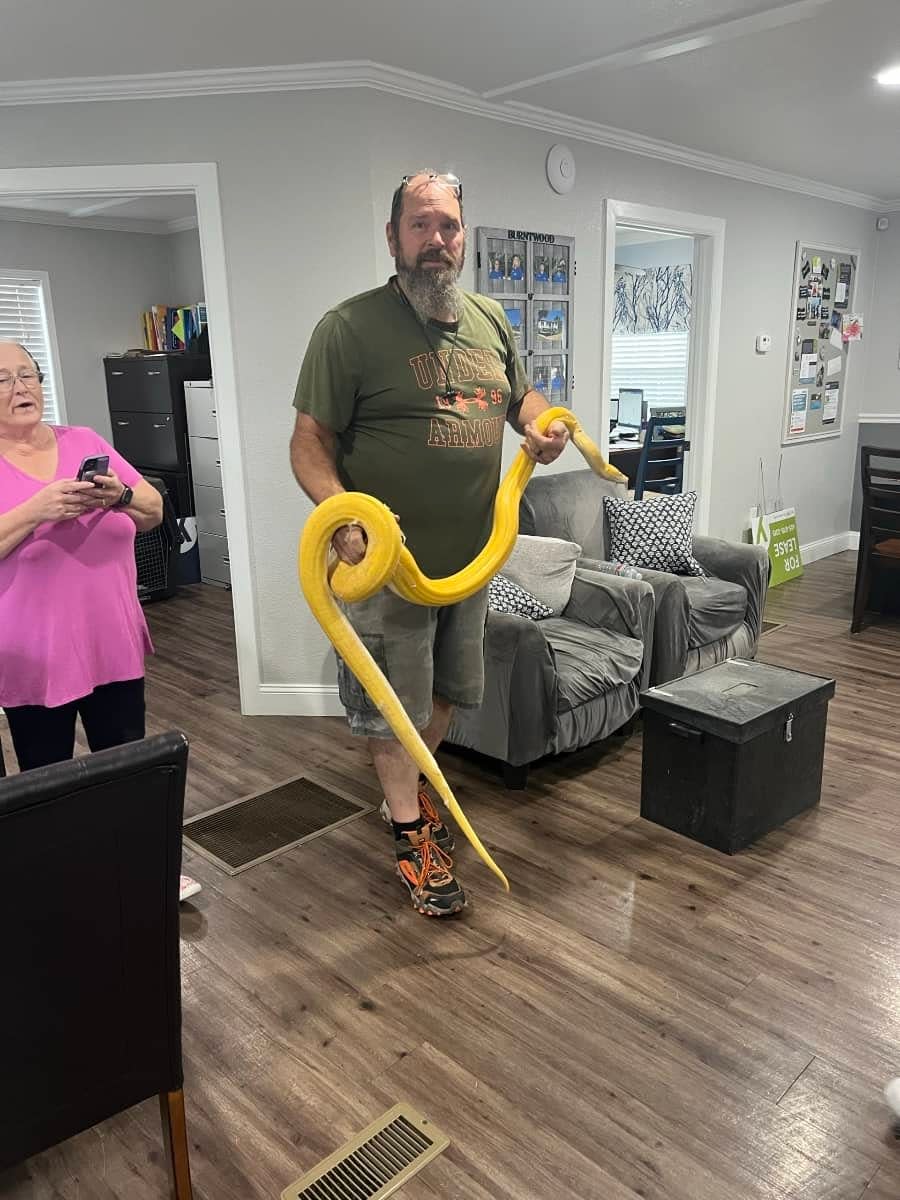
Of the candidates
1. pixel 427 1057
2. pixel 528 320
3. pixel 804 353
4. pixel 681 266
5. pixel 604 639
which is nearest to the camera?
pixel 427 1057

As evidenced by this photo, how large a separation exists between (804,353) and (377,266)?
3.48 metres

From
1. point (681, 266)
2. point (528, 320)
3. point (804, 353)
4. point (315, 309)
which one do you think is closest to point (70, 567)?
point (315, 309)

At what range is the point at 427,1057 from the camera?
1819mm

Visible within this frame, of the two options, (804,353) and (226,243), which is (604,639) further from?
(804,353)

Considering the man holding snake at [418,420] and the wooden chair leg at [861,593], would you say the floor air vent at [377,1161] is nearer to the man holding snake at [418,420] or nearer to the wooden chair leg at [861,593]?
the man holding snake at [418,420]

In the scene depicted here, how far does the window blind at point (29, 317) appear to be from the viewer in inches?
231

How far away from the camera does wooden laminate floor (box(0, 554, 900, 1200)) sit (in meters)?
1.58

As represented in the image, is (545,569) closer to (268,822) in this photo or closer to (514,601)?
(514,601)

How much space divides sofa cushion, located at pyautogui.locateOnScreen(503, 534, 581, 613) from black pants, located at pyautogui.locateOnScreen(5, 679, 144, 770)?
1587 mm

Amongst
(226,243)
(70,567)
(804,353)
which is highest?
(226,243)

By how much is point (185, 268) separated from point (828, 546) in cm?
490

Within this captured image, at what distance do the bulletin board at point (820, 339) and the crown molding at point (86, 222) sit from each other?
12.9 ft

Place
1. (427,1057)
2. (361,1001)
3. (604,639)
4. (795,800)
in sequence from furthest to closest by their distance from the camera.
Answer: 1. (604,639)
2. (795,800)
3. (361,1001)
4. (427,1057)

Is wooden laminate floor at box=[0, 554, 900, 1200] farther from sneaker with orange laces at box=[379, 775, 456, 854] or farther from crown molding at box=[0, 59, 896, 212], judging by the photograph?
crown molding at box=[0, 59, 896, 212]
